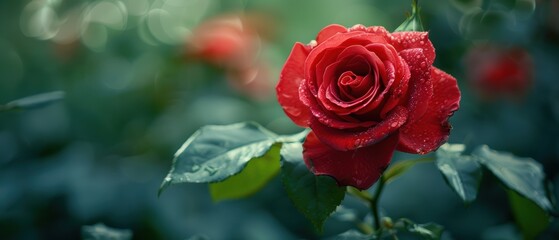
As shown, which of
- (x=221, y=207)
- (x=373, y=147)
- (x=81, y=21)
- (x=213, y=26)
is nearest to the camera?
(x=373, y=147)

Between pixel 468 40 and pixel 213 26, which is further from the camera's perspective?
pixel 213 26

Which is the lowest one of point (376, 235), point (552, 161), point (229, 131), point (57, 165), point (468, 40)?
point (552, 161)

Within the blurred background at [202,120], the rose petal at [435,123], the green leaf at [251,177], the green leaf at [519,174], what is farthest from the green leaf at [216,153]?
the blurred background at [202,120]

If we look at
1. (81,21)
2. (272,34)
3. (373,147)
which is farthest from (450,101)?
(81,21)

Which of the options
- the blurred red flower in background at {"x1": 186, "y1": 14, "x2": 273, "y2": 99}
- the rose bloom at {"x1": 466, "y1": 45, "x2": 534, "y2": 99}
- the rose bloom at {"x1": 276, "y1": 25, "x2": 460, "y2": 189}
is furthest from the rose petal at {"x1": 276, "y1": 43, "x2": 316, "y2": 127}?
the rose bloom at {"x1": 466, "y1": 45, "x2": 534, "y2": 99}

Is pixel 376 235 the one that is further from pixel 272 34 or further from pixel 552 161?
pixel 272 34

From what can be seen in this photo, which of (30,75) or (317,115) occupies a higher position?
(317,115)

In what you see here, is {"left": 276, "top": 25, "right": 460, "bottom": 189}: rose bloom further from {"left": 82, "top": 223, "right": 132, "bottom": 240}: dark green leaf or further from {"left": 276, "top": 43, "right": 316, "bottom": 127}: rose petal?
{"left": 82, "top": 223, "right": 132, "bottom": 240}: dark green leaf
